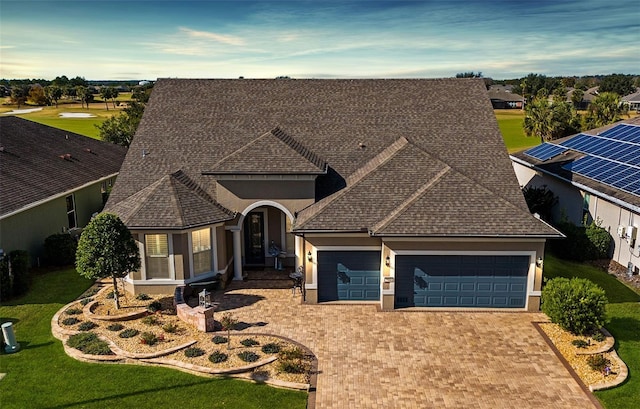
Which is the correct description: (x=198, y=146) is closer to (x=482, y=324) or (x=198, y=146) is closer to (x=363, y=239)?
(x=363, y=239)

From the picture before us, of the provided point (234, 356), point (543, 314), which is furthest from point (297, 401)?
point (543, 314)

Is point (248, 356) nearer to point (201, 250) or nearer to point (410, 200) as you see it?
point (201, 250)

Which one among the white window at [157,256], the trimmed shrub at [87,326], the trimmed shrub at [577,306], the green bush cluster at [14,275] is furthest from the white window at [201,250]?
the trimmed shrub at [577,306]

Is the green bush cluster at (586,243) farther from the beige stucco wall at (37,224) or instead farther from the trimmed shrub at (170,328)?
the beige stucco wall at (37,224)

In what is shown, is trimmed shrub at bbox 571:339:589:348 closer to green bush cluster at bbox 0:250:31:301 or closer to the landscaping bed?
the landscaping bed

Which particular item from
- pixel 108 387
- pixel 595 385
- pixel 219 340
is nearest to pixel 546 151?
pixel 595 385
